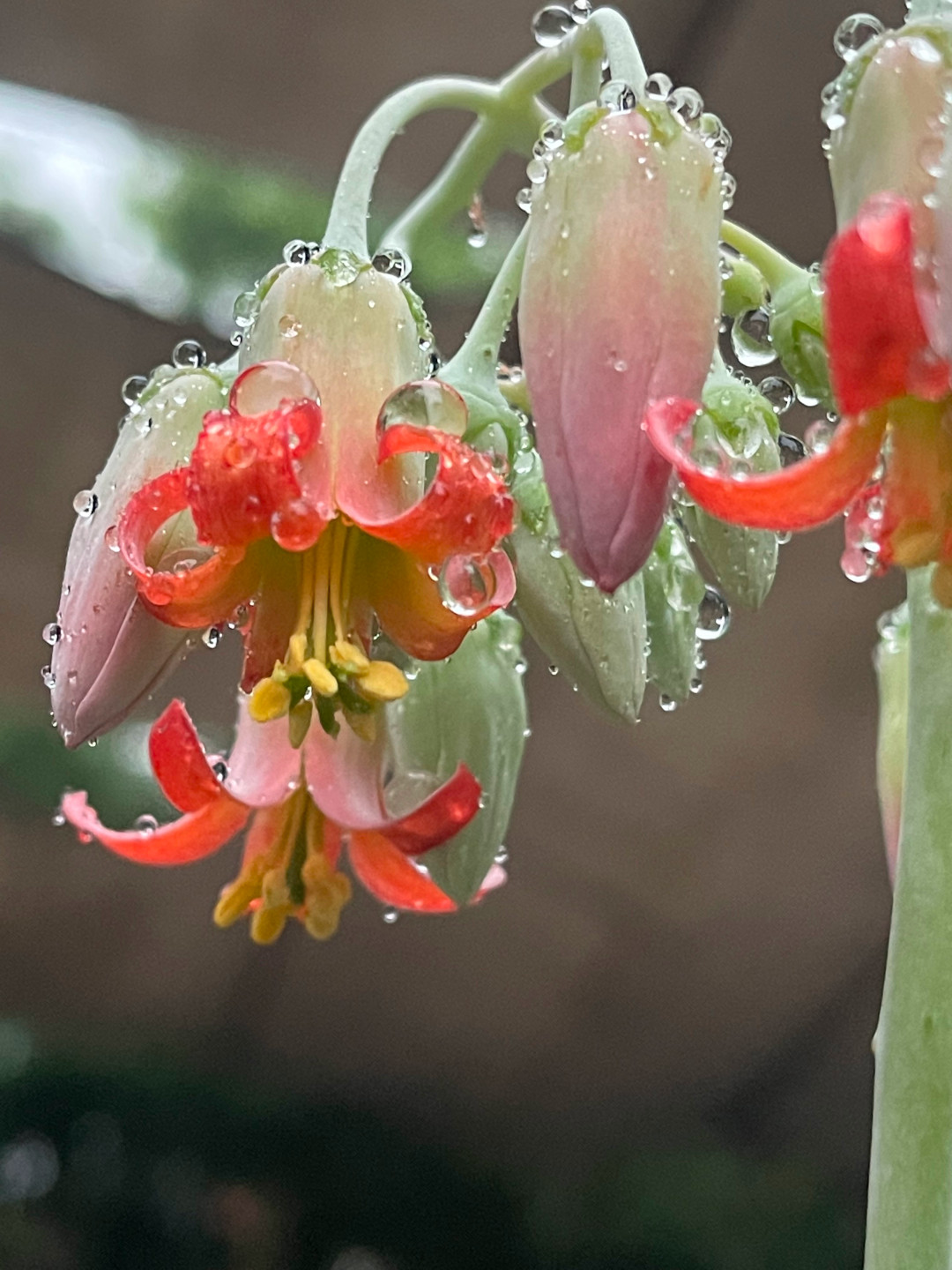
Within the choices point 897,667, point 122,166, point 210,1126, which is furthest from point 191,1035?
point 897,667

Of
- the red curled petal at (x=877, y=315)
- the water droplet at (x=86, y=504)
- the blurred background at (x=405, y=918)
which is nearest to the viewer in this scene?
the red curled petal at (x=877, y=315)

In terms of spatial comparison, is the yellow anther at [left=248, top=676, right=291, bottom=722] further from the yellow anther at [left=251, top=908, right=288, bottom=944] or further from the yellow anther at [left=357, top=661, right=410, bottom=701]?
the yellow anther at [left=251, top=908, right=288, bottom=944]

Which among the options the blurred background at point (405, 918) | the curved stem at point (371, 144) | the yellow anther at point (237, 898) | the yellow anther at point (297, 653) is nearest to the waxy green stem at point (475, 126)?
the curved stem at point (371, 144)

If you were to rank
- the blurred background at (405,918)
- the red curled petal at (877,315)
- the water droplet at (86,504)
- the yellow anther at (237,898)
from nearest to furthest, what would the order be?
1. the red curled petal at (877,315)
2. the water droplet at (86,504)
3. the yellow anther at (237,898)
4. the blurred background at (405,918)

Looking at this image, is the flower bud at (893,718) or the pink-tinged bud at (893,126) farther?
the flower bud at (893,718)

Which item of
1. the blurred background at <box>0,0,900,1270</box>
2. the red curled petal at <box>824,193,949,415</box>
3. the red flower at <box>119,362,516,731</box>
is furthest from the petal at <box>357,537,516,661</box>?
the blurred background at <box>0,0,900,1270</box>

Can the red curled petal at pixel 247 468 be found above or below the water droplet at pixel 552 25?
below

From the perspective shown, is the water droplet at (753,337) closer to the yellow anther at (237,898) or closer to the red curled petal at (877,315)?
the red curled petal at (877,315)
